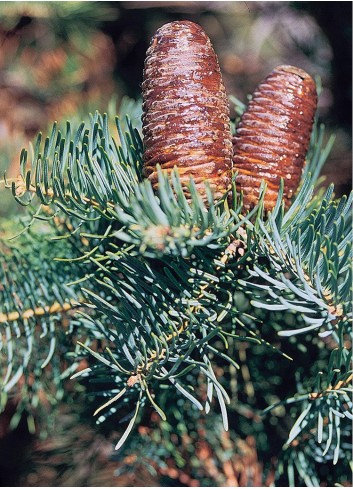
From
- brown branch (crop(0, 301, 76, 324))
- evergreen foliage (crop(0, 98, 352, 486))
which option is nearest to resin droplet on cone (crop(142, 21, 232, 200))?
evergreen foliage (crop(0, 98, 352, 486))

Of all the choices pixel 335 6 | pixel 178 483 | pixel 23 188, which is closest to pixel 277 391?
pixel 178 483

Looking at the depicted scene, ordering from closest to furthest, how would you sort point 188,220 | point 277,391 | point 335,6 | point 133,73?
point 188,220 → point 277,391 → point 335,6 → point 133,73

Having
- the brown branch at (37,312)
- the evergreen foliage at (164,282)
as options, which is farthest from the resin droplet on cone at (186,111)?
the brown branch at (37,312)

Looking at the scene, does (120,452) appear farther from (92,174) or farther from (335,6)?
(335,6)

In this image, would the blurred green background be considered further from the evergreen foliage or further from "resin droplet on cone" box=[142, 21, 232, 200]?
"resin droplet on cone" box=[142, 21, 232, 200]

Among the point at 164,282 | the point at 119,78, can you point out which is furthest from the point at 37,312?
the point at 119,78

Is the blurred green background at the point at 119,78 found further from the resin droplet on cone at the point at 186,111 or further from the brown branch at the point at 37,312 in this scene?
the resin droplet on cone at the point at 186,111
